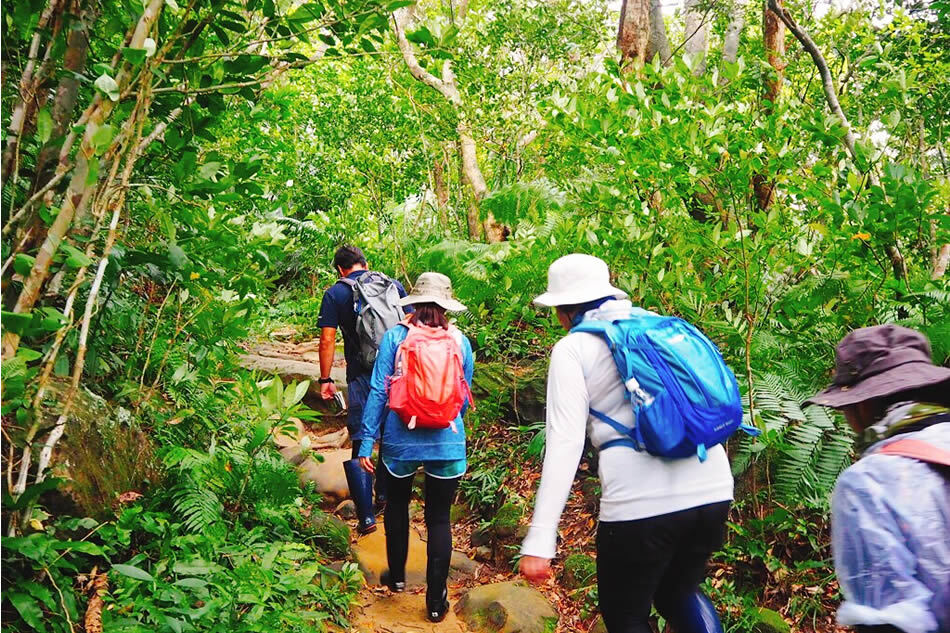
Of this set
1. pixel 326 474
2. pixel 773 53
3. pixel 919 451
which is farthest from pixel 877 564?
pixel 773 53

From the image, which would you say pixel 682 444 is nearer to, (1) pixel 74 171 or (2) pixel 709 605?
(2) pixel 709 605

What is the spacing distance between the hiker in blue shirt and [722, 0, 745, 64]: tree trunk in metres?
6.16

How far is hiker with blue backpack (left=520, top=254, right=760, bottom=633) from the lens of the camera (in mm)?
2439

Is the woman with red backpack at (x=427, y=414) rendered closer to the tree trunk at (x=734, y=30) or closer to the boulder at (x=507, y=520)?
the boulder at (x=507, y=520)

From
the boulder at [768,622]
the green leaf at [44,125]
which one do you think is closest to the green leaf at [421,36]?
the green leaf at [44,125]

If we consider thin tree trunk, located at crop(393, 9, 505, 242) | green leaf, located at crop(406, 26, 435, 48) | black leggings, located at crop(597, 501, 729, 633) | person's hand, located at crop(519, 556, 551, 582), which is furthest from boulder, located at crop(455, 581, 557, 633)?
thin tree trunk, located at crop(393, 9, 505, 242)

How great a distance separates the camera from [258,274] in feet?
13.7

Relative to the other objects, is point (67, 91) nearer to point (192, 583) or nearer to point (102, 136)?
point (102, 136)

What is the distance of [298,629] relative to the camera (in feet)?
11.0

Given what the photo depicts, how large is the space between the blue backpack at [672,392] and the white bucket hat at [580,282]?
11.1 inches

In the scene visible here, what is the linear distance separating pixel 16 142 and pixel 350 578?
10.1 ft

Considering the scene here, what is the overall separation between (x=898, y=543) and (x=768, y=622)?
2.50 metres

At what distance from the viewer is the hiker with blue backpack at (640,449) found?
244cm

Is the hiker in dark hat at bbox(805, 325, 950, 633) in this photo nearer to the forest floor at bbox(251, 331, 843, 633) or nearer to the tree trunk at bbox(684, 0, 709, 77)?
the forest floor at bbox(251, 331, 843, 633)
